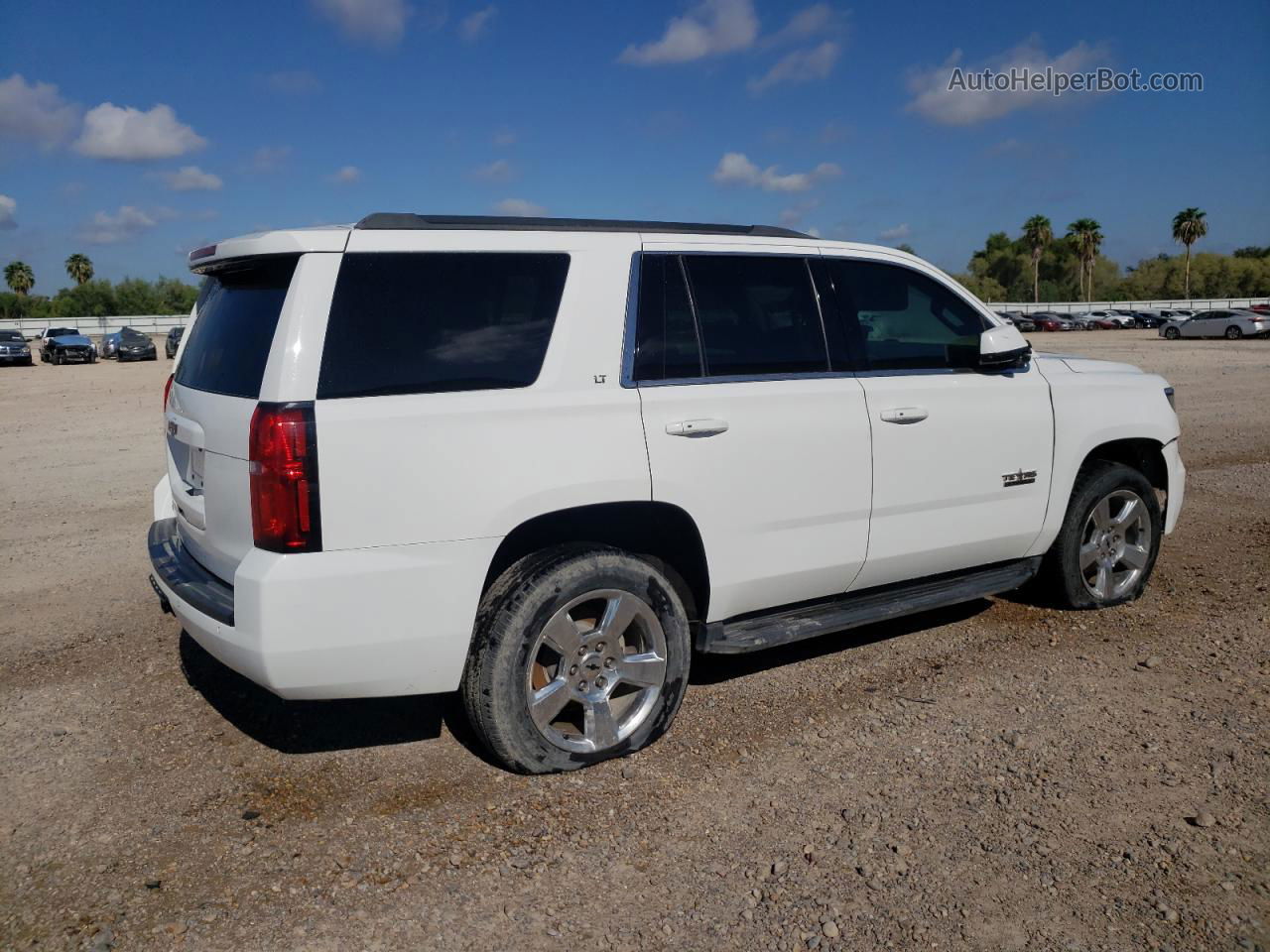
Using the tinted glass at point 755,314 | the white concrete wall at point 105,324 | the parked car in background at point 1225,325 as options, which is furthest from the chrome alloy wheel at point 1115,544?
the white concrete wall at point 105,324

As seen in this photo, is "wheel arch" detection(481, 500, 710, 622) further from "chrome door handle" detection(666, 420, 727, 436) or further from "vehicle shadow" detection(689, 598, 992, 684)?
"vehicle shadow" detection(689, 598, 992, 684)

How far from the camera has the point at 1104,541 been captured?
17.8 ft

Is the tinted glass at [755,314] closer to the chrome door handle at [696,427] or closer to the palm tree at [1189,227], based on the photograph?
the chrome door handle at [696,427]

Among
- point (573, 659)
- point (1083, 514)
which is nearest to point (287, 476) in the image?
point (573, 659)

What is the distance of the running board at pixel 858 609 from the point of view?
13.4 ft

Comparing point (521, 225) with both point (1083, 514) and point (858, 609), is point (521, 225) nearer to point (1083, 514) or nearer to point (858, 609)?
point (858, 609)

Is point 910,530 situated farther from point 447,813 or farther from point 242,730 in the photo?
point 242,730

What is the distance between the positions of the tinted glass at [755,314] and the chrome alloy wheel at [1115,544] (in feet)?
6.90

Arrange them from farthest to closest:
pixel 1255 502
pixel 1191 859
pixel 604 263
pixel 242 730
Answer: pixel 1255 502, pixel 242 730, pixel 604 263, pixel 1191 859

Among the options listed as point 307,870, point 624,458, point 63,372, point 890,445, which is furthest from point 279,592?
point 63,372

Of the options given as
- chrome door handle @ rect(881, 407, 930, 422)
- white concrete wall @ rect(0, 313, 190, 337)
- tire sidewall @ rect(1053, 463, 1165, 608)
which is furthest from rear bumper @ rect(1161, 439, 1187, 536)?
white concrete wall @ rect(0, 313, 190, 337)

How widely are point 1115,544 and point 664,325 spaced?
314cm

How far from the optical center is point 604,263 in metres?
3.83

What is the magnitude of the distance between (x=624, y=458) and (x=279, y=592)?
1.27m
